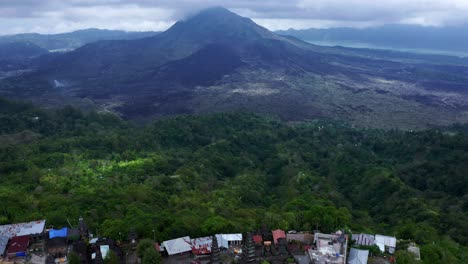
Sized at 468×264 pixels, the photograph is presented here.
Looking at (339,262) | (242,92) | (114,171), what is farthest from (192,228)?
(242,92)

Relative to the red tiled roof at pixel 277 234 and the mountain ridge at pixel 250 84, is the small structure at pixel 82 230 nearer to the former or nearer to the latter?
the red tiled roof at pixel 277 234

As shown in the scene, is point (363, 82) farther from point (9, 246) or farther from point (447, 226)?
point (9, 246)

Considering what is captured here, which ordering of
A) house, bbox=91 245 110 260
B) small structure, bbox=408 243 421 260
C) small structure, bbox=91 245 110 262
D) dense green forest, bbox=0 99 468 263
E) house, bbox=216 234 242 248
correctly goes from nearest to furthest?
1. small structure, bbox=91 245 110 262
2. house, bbox=91 245 110 260
3. house, bbox=216 234 242 248
4. small structure, bbox=408 243 421 260
5. dense green forest, bbox=0 99 468 263

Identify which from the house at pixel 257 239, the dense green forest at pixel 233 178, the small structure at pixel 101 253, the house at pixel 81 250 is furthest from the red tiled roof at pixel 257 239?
the house at pixel 81 250

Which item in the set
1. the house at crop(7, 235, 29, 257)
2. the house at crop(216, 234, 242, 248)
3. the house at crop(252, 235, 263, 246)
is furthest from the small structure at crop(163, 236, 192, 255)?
the house at crop(7, 235, 29, 257)

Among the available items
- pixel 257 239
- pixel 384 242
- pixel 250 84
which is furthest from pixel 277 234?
pixel 250 84

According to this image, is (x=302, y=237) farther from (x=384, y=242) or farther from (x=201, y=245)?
(x=201, y=245)

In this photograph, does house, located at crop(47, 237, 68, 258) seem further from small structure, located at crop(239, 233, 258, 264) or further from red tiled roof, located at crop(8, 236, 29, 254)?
small structure, located at crop(239, 233, 258, 264)
